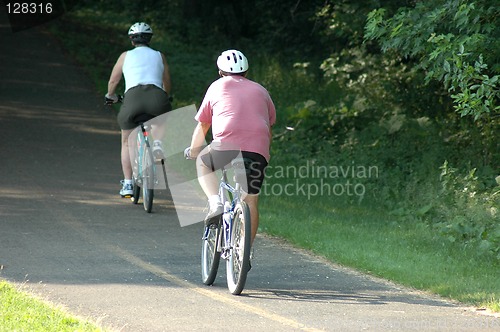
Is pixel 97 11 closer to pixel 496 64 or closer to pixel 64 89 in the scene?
pixel 64 89

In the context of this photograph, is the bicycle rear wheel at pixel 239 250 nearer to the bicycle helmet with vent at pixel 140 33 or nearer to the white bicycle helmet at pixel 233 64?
the white bicycle helmet at pixel 233 64

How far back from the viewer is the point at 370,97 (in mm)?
18812

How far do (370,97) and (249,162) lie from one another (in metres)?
11.0

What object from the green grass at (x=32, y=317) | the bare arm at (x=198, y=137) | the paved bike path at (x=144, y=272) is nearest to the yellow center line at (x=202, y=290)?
the paved bike path at (x=144, y=272)

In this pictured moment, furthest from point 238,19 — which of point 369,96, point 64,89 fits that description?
point 369,96

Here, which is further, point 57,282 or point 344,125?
point 344,125

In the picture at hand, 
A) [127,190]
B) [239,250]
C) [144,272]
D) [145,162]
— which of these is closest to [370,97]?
[127,190]

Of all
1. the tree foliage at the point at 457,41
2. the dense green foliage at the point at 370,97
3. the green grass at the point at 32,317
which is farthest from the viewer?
the dense green foliage at the point at 370,97

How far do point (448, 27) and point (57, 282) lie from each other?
19.2 feet

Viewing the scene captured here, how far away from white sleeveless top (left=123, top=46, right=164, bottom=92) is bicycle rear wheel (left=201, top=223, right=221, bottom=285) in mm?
3679

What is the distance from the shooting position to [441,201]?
12.0 meters

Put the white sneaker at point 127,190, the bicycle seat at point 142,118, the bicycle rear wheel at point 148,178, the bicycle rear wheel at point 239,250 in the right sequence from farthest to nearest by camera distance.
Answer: the white sneaker at point 127,190 < the bicycle seat at point 142,118 < the bicycle rear wheel at point 148,178 < the bicycle rear wheel at point 239,250

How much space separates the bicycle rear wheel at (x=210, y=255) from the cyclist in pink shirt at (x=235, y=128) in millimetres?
187

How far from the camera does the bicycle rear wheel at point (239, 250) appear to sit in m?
7.75
